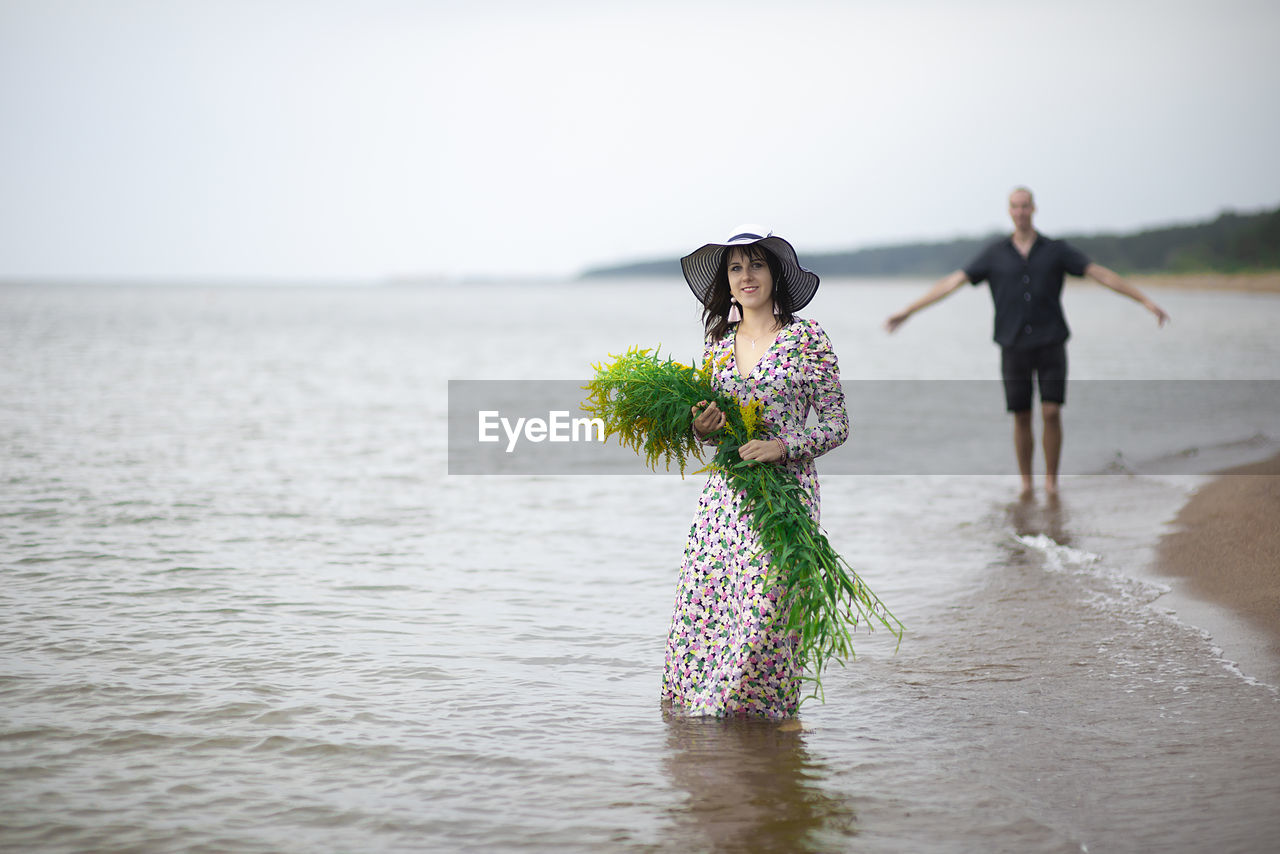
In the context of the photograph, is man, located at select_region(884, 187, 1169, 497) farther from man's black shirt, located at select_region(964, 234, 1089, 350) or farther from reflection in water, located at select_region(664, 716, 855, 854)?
reflection in water, located at select_region(664, 716, 855, 854)

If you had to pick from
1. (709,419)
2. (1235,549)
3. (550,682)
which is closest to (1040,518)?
(1235,549)

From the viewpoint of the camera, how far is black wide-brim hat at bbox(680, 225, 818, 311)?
4.54m

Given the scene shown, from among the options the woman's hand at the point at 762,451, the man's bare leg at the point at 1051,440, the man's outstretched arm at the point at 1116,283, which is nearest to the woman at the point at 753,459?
Result: the woman's hand at the point at 762,451

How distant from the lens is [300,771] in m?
4.32

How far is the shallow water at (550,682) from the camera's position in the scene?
3873 mm

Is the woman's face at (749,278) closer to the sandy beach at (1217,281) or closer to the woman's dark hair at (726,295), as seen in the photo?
the woman's dark hair at (726,295)

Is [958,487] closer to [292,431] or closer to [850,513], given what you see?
[850,513]

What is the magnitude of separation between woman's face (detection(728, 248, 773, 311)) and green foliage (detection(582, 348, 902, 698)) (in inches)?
12.2

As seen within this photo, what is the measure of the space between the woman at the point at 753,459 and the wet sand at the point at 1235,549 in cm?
254

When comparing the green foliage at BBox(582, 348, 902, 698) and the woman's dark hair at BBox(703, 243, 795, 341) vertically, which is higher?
the woman's dark hair at BBox(703, 243, 795, 341)

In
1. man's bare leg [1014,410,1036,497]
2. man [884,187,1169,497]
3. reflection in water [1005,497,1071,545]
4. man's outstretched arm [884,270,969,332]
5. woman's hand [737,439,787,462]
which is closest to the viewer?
woman's hand [737,439,787,462]

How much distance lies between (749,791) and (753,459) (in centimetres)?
117

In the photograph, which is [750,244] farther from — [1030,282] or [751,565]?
[1030,282]

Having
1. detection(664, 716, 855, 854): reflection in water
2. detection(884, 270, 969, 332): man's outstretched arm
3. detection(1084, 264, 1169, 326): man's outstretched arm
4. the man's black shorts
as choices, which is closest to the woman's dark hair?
detection(664, 716, 855, 854): reflection in water
